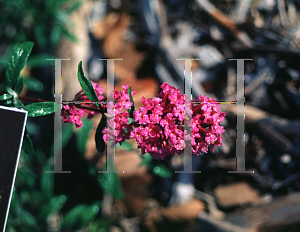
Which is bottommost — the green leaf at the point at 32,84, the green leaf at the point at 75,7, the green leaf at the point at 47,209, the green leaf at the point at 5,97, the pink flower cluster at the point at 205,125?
the green leaf at the point at 47,209

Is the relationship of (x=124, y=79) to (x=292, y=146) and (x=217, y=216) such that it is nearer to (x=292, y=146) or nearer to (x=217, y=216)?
(x=217, y=216)

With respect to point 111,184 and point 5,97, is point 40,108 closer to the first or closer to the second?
point 5,97

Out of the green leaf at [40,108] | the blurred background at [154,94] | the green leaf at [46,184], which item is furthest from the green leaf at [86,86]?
the green leaf at [46,184]

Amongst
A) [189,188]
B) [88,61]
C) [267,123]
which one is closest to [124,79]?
[88,61]

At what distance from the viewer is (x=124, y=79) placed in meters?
A: 2.05

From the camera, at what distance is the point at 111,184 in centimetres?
150

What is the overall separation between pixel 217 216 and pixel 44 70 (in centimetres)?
166

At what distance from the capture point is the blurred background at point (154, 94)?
1.56 m

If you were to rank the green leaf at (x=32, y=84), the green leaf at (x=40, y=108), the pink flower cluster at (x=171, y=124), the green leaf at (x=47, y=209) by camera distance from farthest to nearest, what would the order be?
1. the green leaf at (x=32, y=84)
2. the green leaf at (x=47, y=209)
3. the green leaf at (x=40, y=108)
4. the pink flower cluster at (x=171, y=124)

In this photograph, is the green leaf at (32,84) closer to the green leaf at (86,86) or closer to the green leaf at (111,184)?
the green leaf at (111,184)

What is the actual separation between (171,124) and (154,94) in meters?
1.24

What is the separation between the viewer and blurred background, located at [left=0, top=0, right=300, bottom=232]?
1.56 meters

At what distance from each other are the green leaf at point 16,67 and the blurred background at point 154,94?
0.58 metres

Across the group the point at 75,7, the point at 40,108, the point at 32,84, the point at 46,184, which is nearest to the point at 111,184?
the point at 46,184
